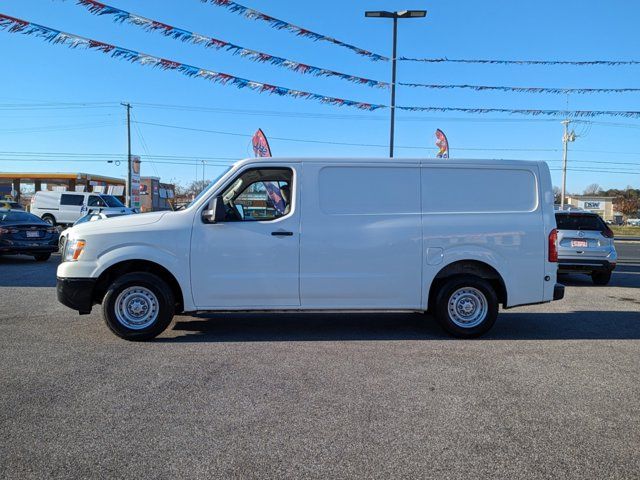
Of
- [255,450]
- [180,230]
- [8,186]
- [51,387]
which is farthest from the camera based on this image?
[8,186]

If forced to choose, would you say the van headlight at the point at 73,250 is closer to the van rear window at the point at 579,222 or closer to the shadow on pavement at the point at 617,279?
the van rear window at the point at 579,222

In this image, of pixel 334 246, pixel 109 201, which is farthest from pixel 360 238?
pixel 109 201

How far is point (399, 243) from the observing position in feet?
19.7

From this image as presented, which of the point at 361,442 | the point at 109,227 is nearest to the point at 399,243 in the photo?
the point at 361,442

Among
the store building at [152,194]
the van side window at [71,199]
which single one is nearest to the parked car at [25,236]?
the van side window at [71,199]

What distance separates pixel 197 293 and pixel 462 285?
125 inches

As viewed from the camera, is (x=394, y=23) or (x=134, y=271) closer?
(x=134, y=271)

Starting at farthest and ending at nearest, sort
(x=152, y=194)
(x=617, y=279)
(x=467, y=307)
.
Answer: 1. (x=152, y=194)
2. (x=617, y=279)
3. (x=467, y=307)

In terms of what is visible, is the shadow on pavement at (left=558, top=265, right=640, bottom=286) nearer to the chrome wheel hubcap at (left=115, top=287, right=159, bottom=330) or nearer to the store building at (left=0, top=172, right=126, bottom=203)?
the chrome wheel hubcap at (left=115, top=287, right=159, bottom=330)

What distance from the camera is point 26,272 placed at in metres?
12.2

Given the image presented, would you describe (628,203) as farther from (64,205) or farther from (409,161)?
(409,161)

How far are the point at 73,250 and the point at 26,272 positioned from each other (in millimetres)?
7666

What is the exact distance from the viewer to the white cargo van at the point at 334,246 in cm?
584

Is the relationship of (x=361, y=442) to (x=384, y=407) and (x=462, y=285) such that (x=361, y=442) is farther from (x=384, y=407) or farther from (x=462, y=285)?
(x=462, y=285)
